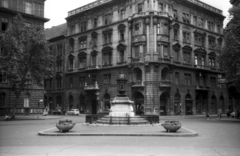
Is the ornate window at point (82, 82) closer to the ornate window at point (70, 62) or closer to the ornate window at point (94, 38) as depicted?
the ornate window at point (70, 62)

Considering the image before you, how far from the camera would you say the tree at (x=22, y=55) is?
37750mm

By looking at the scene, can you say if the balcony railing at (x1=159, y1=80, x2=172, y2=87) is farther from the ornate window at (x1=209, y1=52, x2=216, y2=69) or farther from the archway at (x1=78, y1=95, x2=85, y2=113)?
the archway at (x1=78, y1=95, x2=85, y2=113)

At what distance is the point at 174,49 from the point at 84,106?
21954mm

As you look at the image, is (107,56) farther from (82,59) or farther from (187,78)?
(187,78)

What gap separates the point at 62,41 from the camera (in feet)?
222

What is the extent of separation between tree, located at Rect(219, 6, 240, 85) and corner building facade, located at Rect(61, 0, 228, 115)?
14953 millimetres

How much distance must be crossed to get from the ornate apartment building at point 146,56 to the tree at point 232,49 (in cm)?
1504

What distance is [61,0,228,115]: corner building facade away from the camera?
49425 millimetres

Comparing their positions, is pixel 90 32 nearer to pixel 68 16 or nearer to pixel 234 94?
pixel 68 16

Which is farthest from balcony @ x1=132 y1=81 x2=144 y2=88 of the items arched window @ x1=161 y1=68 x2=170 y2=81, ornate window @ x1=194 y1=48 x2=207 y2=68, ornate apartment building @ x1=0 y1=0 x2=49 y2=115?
ornate apartment building @ x1=0 y1=0 x2=49 y2=115

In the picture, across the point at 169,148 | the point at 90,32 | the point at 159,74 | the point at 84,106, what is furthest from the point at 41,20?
the point at 169,148

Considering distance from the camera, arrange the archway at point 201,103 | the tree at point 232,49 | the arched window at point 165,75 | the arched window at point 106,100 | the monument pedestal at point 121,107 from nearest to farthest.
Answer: the monument pedestal at point 121,107 < the tree at point 232,49 < the arched window at point 165,75 < the arched window at point 106,100 < the archway at point 201,103

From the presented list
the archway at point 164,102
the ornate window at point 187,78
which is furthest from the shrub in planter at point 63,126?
the ornate window at point 187,78

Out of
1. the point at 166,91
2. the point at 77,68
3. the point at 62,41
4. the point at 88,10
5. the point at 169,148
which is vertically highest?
the point at 88,10
